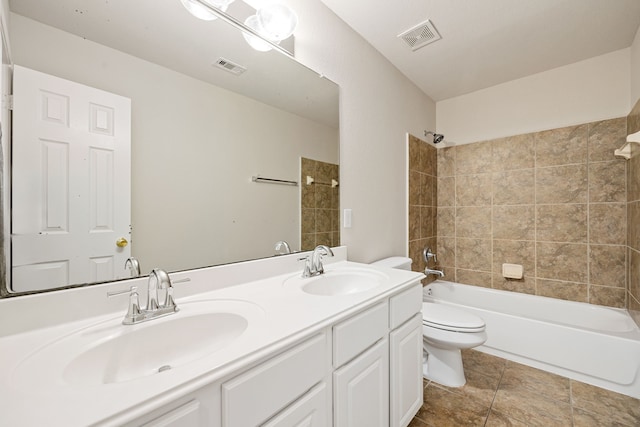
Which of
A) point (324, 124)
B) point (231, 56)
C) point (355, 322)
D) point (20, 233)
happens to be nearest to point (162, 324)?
A: point (20, 233)

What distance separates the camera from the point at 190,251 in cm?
107

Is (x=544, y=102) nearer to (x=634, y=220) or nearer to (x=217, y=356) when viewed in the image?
(x=634, y=220)

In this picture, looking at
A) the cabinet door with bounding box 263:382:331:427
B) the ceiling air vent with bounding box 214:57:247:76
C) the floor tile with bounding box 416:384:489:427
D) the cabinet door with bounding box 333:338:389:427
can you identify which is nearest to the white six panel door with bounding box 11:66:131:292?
the ceiling air vent with bounding box 214:57:247:76

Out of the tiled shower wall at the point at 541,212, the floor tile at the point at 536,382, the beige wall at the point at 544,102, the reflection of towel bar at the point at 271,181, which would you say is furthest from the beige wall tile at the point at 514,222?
the reflection of towel bar at the point at 271,181

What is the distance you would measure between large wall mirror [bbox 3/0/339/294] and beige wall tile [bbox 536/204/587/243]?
2242 mm

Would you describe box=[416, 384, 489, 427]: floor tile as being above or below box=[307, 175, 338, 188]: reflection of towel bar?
below

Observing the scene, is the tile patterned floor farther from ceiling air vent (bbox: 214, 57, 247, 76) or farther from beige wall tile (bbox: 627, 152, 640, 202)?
ceiling air vent (bbox: 214, 57, 247, 76)

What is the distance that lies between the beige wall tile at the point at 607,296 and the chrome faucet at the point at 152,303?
2.98m

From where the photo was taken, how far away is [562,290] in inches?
89.7

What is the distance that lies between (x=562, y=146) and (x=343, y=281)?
2.30 m

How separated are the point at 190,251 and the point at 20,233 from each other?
47 centimetres

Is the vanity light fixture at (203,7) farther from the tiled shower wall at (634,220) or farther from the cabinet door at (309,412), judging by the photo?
the tiled shower wall at (634,220)

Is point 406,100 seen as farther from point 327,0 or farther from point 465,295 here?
point 465,295

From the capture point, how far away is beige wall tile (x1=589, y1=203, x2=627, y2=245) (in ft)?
6.75
